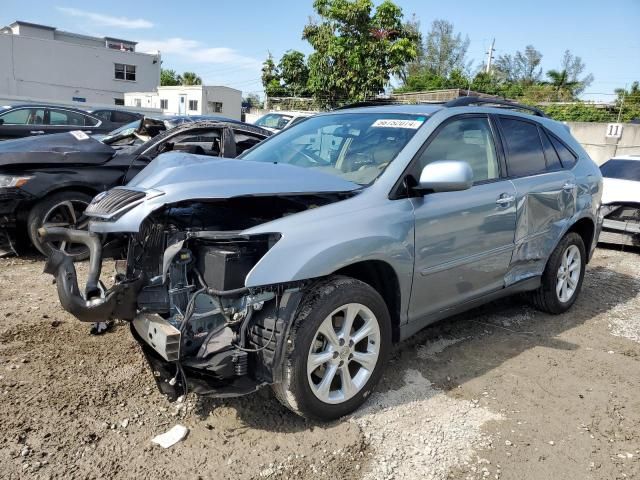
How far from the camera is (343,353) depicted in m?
2.84

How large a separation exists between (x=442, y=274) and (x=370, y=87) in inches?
908

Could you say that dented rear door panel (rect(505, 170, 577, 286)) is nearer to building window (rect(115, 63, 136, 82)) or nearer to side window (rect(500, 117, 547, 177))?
side window (rect(500, 117, 547, 177))

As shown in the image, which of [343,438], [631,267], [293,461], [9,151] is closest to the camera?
[293,461]

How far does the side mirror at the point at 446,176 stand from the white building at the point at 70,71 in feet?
116

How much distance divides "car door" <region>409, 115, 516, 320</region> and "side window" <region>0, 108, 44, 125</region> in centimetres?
1204

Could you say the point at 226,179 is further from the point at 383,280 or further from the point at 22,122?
the point at 22,122

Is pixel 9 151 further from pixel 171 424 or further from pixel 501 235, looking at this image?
pixel 501 235

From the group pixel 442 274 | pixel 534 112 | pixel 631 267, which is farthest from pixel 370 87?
pixel 442 274

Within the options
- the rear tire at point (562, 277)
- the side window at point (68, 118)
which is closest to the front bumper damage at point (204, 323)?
the rear tire at point (562, 277)

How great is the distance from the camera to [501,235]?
12.3 feet

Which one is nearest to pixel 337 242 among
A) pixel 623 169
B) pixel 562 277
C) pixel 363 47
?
pixel 562 277

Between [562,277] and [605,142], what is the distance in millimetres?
14825

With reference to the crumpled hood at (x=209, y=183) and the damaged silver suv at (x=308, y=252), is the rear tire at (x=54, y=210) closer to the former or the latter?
the damaged silver suv at (x=308, y=252)

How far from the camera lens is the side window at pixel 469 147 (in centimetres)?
341
